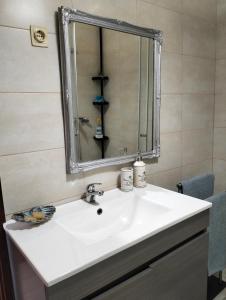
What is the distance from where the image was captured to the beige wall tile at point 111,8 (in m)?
1.19

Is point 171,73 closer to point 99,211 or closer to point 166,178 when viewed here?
point 166,178

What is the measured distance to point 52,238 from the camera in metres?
0.94

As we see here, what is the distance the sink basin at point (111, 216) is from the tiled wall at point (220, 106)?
1.02 m

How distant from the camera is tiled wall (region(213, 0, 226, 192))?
74.5 inches

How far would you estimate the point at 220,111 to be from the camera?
1.99m

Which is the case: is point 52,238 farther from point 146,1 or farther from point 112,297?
point 146,1

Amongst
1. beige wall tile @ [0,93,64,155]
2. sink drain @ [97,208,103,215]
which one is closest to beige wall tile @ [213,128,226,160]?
sink drain @ [97,208,103,215]

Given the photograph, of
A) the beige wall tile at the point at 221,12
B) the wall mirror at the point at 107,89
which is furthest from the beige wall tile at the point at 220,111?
the wall mirror at the point at 107,89

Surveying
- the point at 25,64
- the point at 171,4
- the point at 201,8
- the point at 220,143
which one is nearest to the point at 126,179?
the point at 25,64

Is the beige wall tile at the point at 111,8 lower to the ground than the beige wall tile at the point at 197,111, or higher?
higher

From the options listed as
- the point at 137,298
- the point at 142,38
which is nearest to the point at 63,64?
the point at 142,38

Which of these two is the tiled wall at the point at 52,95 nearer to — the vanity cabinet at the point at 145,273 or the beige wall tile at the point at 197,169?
the beige wall tile at the point at 197,169

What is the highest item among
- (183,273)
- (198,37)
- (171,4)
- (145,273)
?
(171,4)

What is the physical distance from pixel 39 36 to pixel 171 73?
3.05ft
